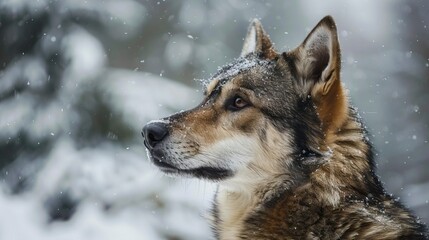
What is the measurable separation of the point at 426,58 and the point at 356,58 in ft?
5.56

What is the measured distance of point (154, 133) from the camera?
3.99m

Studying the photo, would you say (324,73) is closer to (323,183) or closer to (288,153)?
(288,153)

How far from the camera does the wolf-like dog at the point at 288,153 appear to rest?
3.65 meters

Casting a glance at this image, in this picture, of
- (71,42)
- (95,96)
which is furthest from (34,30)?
(95,96)

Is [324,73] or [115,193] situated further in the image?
[115,193]

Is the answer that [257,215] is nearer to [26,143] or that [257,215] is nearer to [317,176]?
[317,176]

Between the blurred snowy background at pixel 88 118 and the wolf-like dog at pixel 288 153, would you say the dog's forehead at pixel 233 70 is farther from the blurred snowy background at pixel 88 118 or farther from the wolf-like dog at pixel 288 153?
the blurred snowy background at pixel 88 118

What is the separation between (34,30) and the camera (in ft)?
29.6

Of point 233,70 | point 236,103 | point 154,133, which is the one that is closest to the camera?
point 154,133

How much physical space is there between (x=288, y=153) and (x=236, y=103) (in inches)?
18.9

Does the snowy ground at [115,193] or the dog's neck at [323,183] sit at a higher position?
the dog's neck at [323,183]

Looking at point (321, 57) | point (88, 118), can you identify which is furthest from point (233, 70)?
point (88, 118)

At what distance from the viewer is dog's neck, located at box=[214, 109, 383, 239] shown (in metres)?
3.71

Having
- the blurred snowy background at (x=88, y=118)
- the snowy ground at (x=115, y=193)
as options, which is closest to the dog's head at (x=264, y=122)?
the blurred snowy background at (x=88, y=118)
